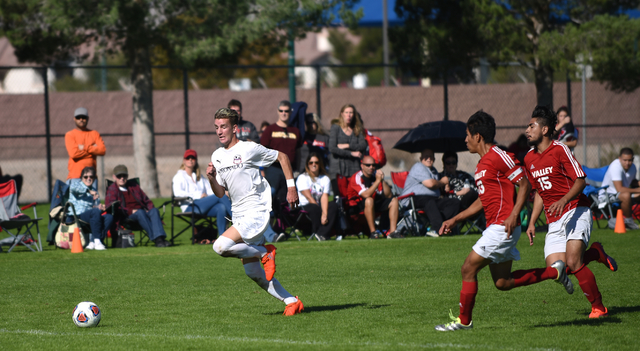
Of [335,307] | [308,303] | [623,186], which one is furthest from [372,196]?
[335,307]

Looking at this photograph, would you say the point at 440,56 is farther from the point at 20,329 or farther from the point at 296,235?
the point at 20,329

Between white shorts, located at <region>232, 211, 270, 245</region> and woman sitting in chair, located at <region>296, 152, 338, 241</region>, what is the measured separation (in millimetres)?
5743

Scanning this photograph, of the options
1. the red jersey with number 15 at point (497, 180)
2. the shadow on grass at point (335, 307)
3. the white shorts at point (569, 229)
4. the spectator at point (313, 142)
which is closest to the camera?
the red jersey with number 15 at point (497, 180)

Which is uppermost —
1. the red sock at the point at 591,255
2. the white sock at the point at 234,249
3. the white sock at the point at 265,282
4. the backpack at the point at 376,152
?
the backpack at the point at 376,152

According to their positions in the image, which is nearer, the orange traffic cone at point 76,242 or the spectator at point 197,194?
the orange traffic cone at point 76,242

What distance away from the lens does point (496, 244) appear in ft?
18.5

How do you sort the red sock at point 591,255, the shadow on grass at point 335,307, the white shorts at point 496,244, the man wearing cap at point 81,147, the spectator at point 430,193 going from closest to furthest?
1. the white shorts at point 496,244
2. the red sock at point 591,255
3. the shadow on grass at point 335,307
4. the spectator at point 430,193
5. the man wearing cap at point 81,147

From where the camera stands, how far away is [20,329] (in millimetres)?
6195

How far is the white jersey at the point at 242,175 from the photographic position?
21.7ft

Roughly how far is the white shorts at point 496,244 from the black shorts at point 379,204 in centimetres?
709

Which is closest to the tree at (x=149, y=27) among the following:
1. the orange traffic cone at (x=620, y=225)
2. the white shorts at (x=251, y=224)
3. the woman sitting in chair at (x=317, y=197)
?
the woman sitting in chair at (x=317, y=197)

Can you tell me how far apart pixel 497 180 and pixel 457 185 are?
7.29 metres

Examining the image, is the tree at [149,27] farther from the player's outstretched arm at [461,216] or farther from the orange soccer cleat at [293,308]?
the player's outstretched arm at [461,216]

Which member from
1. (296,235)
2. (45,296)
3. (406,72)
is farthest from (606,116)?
(45,296)
